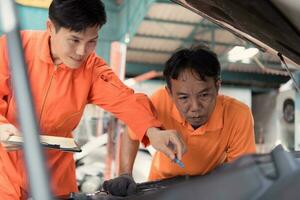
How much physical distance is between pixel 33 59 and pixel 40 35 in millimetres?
110

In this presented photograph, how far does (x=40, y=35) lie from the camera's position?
56.4 inches

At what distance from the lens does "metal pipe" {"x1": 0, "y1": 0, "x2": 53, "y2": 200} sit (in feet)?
1.51

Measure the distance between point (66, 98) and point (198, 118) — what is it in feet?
1.57

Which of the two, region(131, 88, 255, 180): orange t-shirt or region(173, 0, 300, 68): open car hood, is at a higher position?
region(173, 0, 300, 68): open car hood

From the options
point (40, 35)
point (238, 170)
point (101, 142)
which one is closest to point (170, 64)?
point (40, 35)

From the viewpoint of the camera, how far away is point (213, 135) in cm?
173

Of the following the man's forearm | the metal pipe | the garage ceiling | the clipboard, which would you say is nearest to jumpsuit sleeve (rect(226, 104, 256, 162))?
the man's forearm

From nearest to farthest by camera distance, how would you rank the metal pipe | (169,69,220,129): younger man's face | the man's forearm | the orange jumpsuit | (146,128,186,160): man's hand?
the metal pipe < (146,128,186,160): man's hand < the orange jumpsuit < (169,69,220,129): younger man's face < the man's forearm

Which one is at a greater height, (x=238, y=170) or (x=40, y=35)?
(x=40, y=35)

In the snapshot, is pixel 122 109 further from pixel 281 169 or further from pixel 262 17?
pixel 281 169

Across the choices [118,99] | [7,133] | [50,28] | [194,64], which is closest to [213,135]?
[194,64]

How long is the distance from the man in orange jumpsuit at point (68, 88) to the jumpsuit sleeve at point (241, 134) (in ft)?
1.26

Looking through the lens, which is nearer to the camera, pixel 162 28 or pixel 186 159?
pixel 186 159

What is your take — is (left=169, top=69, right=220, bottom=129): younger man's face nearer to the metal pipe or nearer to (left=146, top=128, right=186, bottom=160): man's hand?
(left=146, top=128, right=186, bottom=160): man's hand
